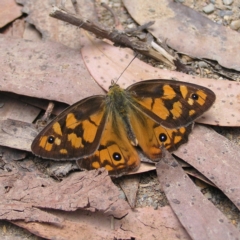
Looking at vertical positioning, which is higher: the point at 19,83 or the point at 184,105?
the point at 184,105

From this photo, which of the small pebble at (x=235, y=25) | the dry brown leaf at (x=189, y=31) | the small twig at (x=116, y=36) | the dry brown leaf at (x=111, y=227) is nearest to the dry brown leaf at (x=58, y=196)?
the dry brown leaf at (x=111, y=227)

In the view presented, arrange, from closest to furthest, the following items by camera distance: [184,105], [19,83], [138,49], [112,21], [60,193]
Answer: [60,193], [184,105], [19,83], [138,49], [112,21]

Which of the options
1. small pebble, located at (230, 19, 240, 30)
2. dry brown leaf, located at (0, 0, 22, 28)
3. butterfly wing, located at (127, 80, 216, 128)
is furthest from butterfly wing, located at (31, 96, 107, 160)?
small pebble, located at (230, 19, 240, 30)

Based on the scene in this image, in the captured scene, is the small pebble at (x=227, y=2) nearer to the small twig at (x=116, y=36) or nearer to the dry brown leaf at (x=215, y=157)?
the small twig at (x=116, y=36)

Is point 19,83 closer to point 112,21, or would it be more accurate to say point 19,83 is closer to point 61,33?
point 61,33

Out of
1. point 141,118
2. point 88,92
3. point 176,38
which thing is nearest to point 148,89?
point 141,118

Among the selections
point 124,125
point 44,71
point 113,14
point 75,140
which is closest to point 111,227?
point 75,140

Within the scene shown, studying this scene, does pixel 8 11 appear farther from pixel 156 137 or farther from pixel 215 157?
pixel 215 157

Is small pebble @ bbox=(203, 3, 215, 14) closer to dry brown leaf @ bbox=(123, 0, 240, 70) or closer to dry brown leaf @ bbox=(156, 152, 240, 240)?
dry brown leaf @ bbox=(123, 0, 240, 70)
